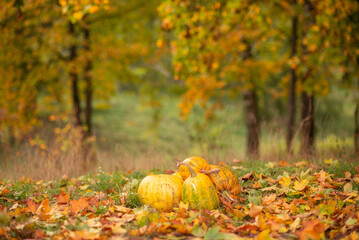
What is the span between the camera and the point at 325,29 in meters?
6.13

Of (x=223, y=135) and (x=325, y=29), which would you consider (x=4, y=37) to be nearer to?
(x=223, y=135)

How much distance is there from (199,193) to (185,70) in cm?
399

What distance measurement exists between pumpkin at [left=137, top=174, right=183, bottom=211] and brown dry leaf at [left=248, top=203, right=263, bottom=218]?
65 cm

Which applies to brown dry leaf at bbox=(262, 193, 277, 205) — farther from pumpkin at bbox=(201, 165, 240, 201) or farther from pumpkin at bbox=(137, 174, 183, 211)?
pumpkin at bbox=(137, 174, 183, 211)

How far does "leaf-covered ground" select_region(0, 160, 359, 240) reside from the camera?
7.40 ft

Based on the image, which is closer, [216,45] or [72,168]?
[72,168]

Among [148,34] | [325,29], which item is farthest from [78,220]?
[148,34]

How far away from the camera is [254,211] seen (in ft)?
8.71

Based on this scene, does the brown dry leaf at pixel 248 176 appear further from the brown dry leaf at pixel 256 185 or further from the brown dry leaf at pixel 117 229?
the brown dry leaf at pixel 117 229

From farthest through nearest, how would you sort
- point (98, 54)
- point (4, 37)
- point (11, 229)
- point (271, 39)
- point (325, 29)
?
point (271, 39) < point (98, 54) < point (4, 37) < point (325, 29) < point (11, 229)

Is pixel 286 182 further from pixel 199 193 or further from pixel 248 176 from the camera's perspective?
pixel 199 193

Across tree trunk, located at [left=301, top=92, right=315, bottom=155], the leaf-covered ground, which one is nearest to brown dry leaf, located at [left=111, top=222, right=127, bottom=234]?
the leaf-covered ground

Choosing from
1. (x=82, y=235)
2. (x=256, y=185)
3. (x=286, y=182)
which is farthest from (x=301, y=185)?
(x=82, y=235)

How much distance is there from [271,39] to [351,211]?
7.61m
